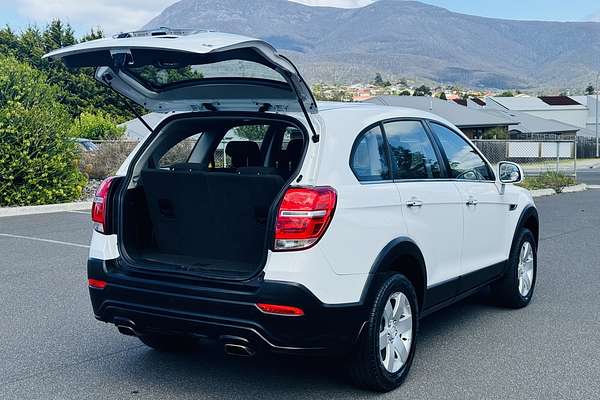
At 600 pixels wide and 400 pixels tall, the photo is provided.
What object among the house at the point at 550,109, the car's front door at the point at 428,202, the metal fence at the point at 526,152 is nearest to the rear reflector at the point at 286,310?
the car's front door at the point at 428,202

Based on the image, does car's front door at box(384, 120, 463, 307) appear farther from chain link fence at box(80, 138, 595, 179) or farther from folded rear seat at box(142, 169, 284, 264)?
chain link fence at box(80, 138, 595, 179)

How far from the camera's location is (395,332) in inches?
209

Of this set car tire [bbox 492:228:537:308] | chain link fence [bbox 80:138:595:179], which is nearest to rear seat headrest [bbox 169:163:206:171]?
chain link fence [bbox 80:138:595:179]

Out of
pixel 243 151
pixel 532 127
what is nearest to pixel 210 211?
pixel 243 151

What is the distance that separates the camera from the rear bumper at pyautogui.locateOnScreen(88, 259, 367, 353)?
4637 millimetres

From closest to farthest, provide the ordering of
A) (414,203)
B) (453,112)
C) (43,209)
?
(414,203)
(43,209)
(453,112)

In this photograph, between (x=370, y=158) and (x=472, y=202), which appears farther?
(x=472, y=202)

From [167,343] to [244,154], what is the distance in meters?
1.58

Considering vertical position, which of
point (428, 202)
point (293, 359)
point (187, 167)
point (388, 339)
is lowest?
point (293, 359)

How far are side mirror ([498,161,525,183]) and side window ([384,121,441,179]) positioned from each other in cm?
125

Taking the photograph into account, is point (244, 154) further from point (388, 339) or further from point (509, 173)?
point (509, 173)

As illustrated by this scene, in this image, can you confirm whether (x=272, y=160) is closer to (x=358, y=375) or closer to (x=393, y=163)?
(x=393, y=163)

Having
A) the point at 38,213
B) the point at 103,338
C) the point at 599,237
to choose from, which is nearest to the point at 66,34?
the point at 38,213

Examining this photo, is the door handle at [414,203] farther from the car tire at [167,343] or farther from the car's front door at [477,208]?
the car tire at [167,343]
